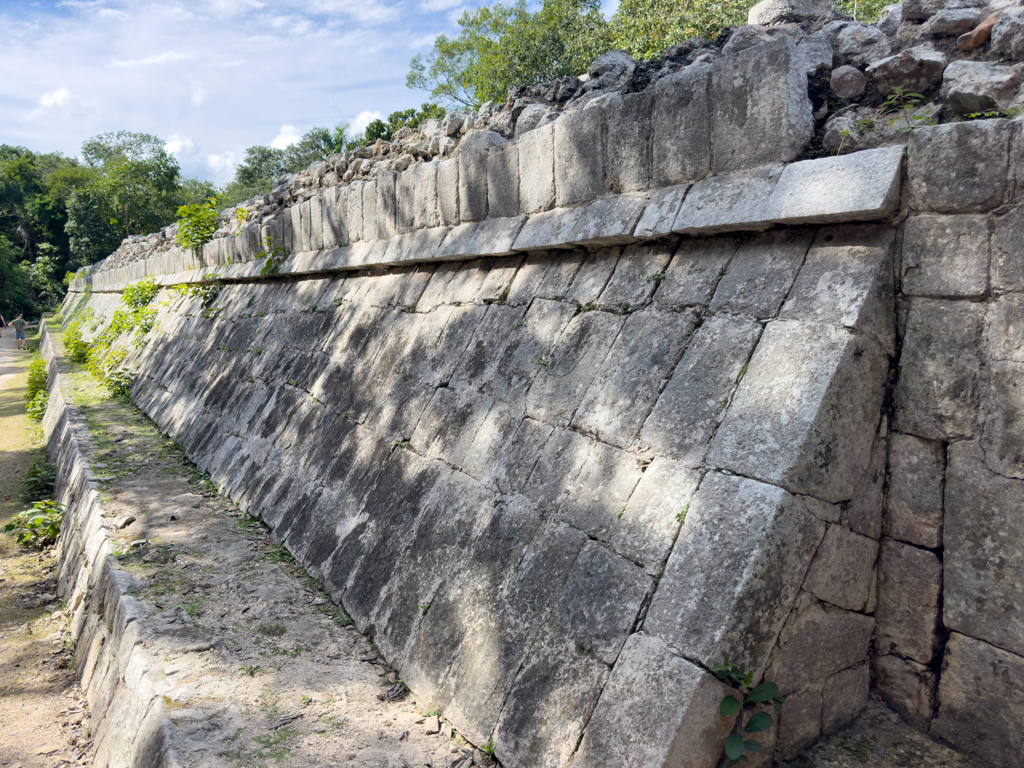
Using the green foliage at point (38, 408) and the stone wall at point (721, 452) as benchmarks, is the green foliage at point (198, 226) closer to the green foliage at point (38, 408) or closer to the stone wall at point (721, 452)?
the green foliage at point (38, 408)

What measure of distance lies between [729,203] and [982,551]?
1.55 m

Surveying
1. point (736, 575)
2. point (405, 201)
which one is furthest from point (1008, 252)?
point (405, 201)

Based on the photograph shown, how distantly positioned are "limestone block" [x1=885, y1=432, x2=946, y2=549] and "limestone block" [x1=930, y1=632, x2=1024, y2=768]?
35 cm

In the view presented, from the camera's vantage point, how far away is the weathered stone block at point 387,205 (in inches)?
203

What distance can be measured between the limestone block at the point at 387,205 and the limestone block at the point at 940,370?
391cm

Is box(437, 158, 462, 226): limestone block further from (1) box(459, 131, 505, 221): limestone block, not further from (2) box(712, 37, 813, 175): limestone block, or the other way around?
(2) box(712, 37, 813, 175): limestone block

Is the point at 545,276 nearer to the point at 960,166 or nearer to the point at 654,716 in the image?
the point at 960,166

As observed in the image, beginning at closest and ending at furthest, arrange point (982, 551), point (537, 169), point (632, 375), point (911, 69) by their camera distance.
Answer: point (982, 551) → point (911, 69) → point (632, 375) → point (537, 169)

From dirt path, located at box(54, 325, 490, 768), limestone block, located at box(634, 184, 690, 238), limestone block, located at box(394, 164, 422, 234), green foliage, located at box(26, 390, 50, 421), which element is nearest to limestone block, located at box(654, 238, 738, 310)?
limestone block, located at box(634, 184, 690, 238)

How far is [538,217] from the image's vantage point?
3639 mm

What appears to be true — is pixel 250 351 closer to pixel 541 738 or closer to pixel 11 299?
pixel 541 738

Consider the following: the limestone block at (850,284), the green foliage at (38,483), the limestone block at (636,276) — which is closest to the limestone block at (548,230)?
the limestone block at (636,276)

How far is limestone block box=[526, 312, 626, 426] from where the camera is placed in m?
2.89

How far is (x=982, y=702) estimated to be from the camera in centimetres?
207
